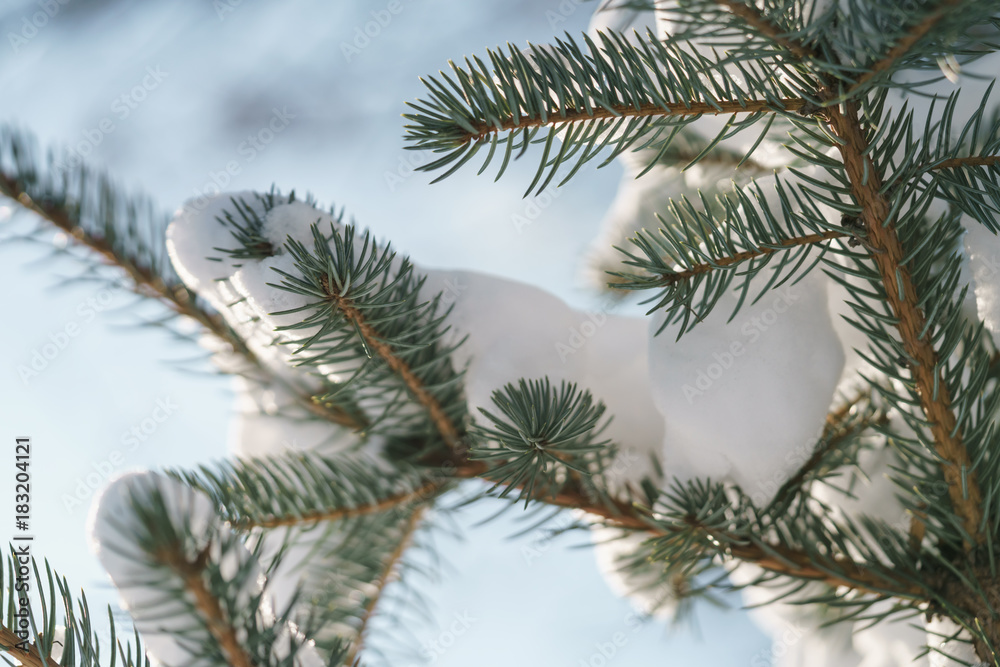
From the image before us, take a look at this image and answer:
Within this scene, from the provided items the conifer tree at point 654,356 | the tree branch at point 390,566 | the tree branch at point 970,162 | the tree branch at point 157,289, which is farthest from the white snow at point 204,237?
the tree branch at point 970,162

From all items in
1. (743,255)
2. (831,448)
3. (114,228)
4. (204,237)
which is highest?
(114,228)

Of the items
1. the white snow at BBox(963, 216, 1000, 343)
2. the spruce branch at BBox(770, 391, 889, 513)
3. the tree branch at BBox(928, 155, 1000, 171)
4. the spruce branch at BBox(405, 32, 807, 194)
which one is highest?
the spruce branch at BBox(405, 32, 807, 194)

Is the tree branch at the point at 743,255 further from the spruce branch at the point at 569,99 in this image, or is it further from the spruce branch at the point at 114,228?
the spruce branch at the point at 114,228

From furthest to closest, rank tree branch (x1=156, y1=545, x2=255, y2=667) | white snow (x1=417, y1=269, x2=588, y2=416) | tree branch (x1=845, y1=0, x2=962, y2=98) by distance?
white snow (x1=417, y1=269, x2=588, y2=416)
tree branch (x1=156, y1=545, x2=255, y2=667)
tree branch (x1=845, y1=0, x2=962, y2=98)

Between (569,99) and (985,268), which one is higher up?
(569,99)

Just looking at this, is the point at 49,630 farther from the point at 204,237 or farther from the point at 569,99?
the point at 569,99

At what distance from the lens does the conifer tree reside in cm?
32

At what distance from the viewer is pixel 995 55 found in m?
0.40

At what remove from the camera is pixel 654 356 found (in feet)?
1.37

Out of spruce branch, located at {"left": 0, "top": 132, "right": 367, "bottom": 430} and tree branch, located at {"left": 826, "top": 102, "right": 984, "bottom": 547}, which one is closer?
tree branch, located at {"left": 826, "top": 102, "right": 984, "bottom": 547}

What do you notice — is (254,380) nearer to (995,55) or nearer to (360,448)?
(360,448)

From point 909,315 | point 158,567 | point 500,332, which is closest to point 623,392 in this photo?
point 500,332

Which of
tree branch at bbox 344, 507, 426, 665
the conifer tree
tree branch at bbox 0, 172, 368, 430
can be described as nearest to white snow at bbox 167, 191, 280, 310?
the conifer tree

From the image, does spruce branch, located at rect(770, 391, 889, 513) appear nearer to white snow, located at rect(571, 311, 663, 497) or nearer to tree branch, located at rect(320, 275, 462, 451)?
white snow, located at rect(571, 311, 663, 497)
